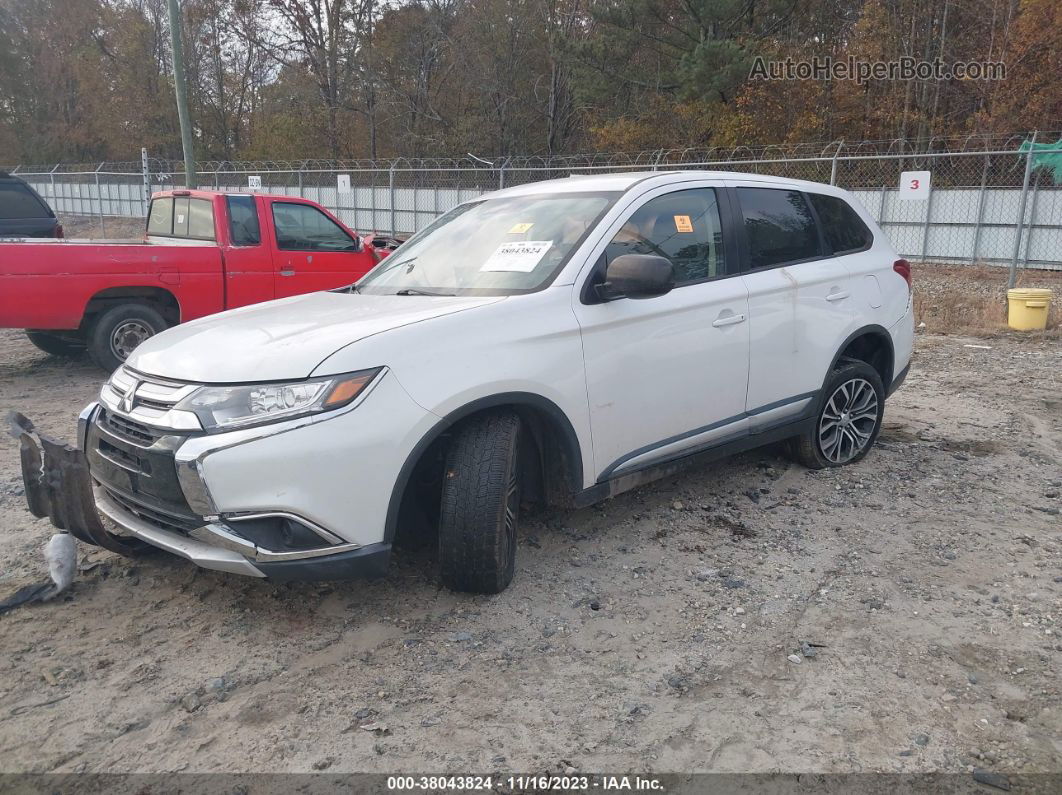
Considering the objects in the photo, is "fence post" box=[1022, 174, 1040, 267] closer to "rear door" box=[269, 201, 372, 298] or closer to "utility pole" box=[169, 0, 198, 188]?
"rear door" box=[269, 201, 372, 298]

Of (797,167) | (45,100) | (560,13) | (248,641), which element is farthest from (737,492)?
(45,100)

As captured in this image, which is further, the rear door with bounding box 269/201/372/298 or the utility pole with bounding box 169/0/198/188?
the utility pole with bounding box 169/0/198/188

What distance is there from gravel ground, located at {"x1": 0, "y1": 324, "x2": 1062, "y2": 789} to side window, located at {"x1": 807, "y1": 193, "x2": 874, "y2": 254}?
1603 mm

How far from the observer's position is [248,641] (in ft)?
10.7

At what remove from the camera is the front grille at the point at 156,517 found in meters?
3.06

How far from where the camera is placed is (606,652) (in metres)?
3.21

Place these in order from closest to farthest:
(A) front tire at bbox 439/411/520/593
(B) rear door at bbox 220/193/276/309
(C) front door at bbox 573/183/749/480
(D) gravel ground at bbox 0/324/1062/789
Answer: (D) gravel ground at bbox 0/324/1062/789
(A) front tire at bbox 439/411/520/593
(C) front door at bbox 573/183/749/480
(B) rear door at bbox 220/193/276/309

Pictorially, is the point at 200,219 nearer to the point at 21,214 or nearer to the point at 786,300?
the point at 21,214

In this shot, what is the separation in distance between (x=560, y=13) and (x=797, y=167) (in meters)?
17.8

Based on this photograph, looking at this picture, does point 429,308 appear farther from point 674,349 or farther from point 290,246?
point 290,246

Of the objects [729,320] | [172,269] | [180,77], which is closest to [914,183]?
[729,320]

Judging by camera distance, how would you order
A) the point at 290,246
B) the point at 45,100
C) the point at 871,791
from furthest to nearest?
the point at 45,100
the point at 290,246
the point at 871,791

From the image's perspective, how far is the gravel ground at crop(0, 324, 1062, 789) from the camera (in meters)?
2.64

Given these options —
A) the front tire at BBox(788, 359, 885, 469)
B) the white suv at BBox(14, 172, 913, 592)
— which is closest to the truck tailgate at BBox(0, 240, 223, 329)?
the white suv at BBox(14, 172, 913, 592)
